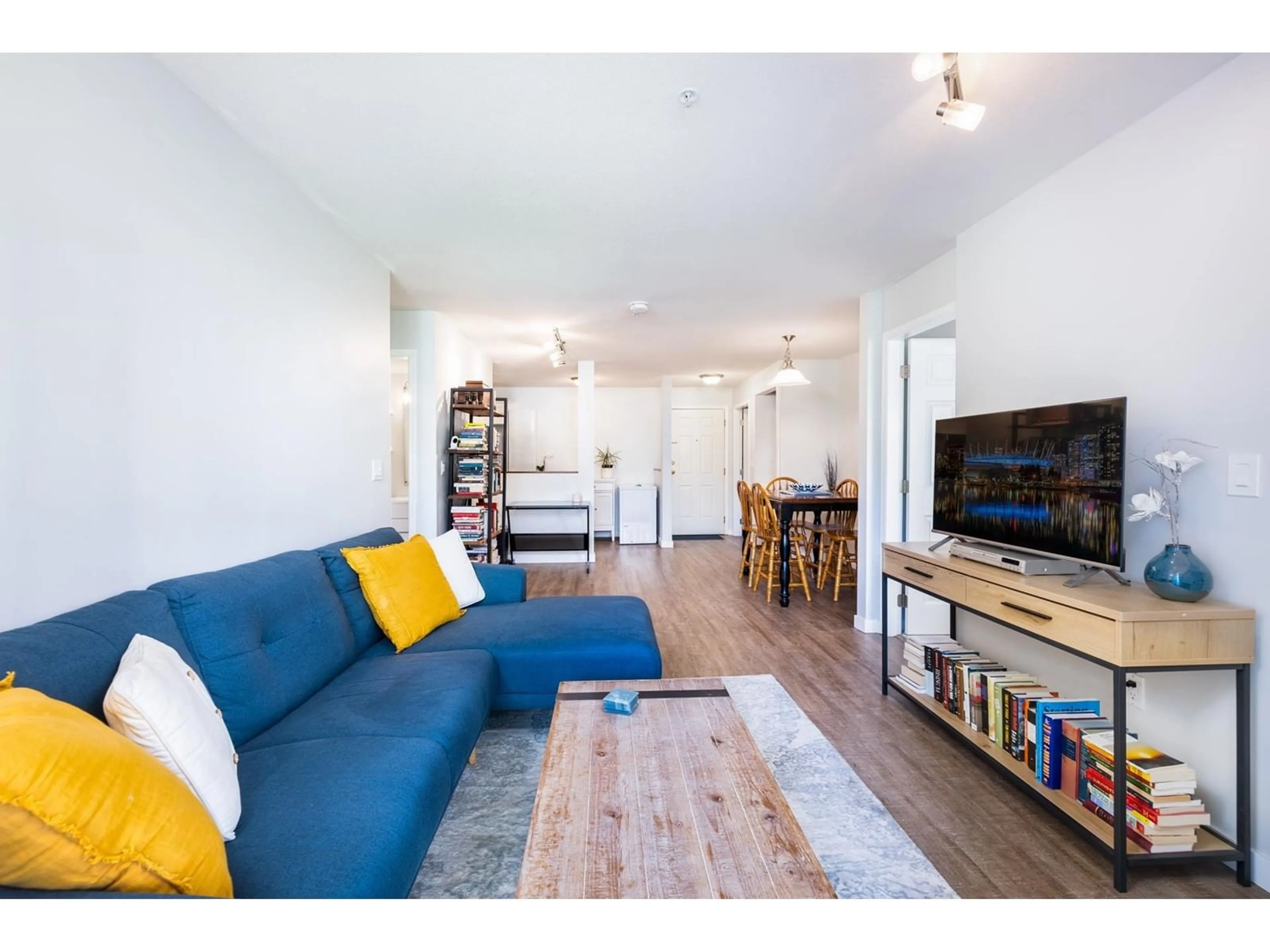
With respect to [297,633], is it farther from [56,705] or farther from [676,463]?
[676,463]

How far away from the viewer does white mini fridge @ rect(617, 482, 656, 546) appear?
849cm

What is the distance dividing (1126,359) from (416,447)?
172 inches

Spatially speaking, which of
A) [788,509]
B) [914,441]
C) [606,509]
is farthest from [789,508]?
[606,509]

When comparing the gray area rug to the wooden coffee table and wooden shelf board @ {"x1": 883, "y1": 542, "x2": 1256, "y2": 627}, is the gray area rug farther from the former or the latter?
wooden shelf board @ {"x1": 883, "y1": 542, "x2": 1256, "y2": 627}

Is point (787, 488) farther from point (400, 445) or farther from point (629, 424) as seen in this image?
point (400, 445)

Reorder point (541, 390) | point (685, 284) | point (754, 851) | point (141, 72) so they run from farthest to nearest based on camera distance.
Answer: point (541, 390) < point (685, 284) < point (141, 72) < point (754, 851)

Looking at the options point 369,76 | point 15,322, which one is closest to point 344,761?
point 15,322

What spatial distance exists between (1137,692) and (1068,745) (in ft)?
1.19

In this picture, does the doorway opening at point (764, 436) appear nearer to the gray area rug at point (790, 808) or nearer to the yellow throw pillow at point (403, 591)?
the gray area rug at point (790, 808)

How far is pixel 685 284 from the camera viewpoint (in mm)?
3871

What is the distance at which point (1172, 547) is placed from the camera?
1.69 meters

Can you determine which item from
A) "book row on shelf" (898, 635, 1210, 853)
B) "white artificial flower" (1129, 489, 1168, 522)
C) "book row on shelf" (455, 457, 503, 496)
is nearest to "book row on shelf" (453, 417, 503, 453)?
"book row on shelf" (455, 457, 503, 496)

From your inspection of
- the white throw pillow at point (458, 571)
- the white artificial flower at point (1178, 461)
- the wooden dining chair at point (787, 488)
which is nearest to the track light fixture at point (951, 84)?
the white artificial flower at point (1178, 461)

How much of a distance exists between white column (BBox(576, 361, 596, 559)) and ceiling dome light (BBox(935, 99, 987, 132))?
16.8 feet
